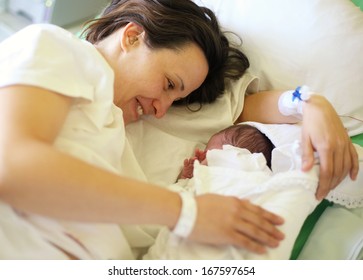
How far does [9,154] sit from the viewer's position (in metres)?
0.65

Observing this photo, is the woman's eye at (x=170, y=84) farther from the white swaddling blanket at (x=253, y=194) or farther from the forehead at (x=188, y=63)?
the white swaddling blanket at (x=253, y=194)

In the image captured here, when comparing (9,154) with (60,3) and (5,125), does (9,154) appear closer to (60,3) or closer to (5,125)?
(5,125)

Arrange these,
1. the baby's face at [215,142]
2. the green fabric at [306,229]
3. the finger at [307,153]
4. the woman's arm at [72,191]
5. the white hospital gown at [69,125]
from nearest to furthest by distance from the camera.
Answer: the woman's arm at [72,191], the white hospital gown at [69,125], the finger at [307,153], the green fabric at [306,229], the baby's face at [215,142]

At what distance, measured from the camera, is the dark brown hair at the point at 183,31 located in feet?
3.55

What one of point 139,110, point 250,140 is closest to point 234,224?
point 250,140

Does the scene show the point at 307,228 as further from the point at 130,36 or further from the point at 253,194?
the point at 130,36

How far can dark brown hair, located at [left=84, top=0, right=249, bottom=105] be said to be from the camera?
1.08 meters

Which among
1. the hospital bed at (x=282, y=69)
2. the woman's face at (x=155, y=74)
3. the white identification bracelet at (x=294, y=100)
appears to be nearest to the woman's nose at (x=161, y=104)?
the woman's face at (x=155, y=74)

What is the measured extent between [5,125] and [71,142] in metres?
0.17

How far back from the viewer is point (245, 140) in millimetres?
1107

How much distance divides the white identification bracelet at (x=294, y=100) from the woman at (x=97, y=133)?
49 millimetres

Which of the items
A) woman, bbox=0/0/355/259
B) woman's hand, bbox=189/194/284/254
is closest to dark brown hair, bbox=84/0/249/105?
woman, bbox=0/0/355/259
